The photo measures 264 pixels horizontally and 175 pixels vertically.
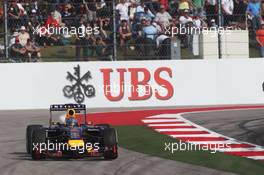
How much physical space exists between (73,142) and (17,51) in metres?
12.6

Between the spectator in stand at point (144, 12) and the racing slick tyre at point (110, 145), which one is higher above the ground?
the spectator in stand at point (144, 12)

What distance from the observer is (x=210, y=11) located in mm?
26141

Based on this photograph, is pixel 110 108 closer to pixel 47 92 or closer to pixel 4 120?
pixel 47 92

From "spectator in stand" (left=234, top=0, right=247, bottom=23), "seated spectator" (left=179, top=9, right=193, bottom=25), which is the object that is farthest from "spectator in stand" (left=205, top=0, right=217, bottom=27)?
"spectator in stand" (left=234, top=0, right=247, bottom=23)

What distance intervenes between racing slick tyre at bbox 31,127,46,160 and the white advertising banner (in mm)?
11847

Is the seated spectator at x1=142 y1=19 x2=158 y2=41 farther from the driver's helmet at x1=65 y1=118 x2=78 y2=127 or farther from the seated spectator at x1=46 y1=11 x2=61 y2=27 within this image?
the driver's helmet at x1=65 y1=118 x2=78 y2=127

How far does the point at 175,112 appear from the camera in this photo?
77.2ft

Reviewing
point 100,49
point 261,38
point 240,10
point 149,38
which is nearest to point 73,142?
point 100,49

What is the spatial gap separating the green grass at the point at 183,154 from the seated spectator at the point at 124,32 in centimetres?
735

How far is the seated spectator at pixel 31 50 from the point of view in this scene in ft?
83.3

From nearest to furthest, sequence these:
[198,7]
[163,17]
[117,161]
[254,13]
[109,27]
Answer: [117,161] < [109,27] < [163,17] < [198,7] < [254,13]

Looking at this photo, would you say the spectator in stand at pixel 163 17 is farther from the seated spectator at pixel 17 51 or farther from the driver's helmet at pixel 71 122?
the driver's helmet at pixel 71 122

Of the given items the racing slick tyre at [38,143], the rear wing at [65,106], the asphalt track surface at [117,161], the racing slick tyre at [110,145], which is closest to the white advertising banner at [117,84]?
the asphalt track surface at [117,161]

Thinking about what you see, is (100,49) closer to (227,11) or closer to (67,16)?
(67,16)
